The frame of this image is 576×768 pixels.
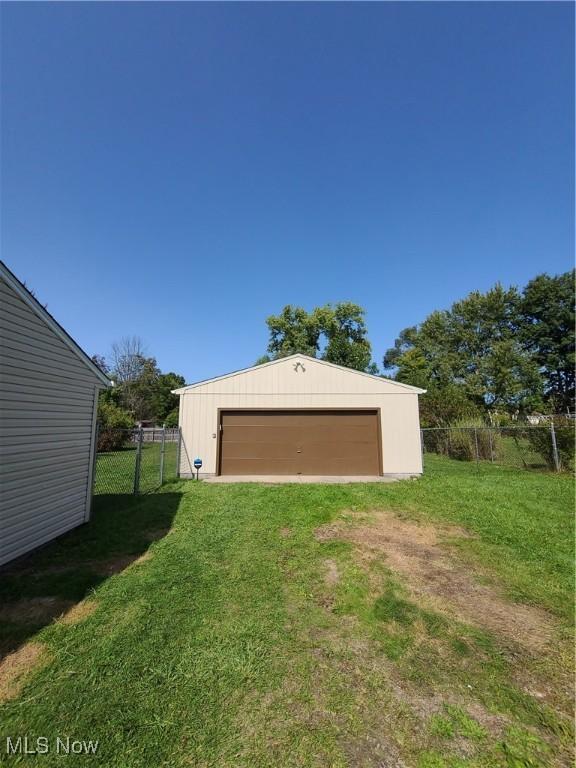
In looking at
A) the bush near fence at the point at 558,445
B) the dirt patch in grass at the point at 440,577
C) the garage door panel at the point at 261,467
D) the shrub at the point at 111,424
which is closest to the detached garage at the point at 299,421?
the garage door panel at the point at 261,467

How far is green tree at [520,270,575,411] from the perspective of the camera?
33875 mm

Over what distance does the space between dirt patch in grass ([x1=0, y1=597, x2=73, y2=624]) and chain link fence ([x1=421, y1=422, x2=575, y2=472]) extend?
1092 centimetres

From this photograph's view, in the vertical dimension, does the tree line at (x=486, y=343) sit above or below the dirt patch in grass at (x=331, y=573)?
above

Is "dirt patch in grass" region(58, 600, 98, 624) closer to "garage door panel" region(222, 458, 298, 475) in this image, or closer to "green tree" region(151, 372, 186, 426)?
"garage door panel" region(222, 458, 298, 475)

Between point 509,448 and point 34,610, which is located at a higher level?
point 509,448

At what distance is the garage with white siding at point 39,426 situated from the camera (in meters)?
4.36

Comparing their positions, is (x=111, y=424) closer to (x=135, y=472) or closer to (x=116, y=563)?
(x=135, y=472)

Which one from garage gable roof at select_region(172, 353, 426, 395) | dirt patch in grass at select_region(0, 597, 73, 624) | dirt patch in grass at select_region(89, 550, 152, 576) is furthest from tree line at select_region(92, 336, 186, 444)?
dirt patch in grass at select_region(0, 597, 73, 624)

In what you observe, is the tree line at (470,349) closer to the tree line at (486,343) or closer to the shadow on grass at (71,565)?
the tree line at (486,343)

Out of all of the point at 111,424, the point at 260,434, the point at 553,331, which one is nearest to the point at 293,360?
the point at 260,434

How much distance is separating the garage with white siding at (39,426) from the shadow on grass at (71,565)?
370 mm

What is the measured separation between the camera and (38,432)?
4941 millimetres

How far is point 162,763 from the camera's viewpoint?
174cm

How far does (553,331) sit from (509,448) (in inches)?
1187
